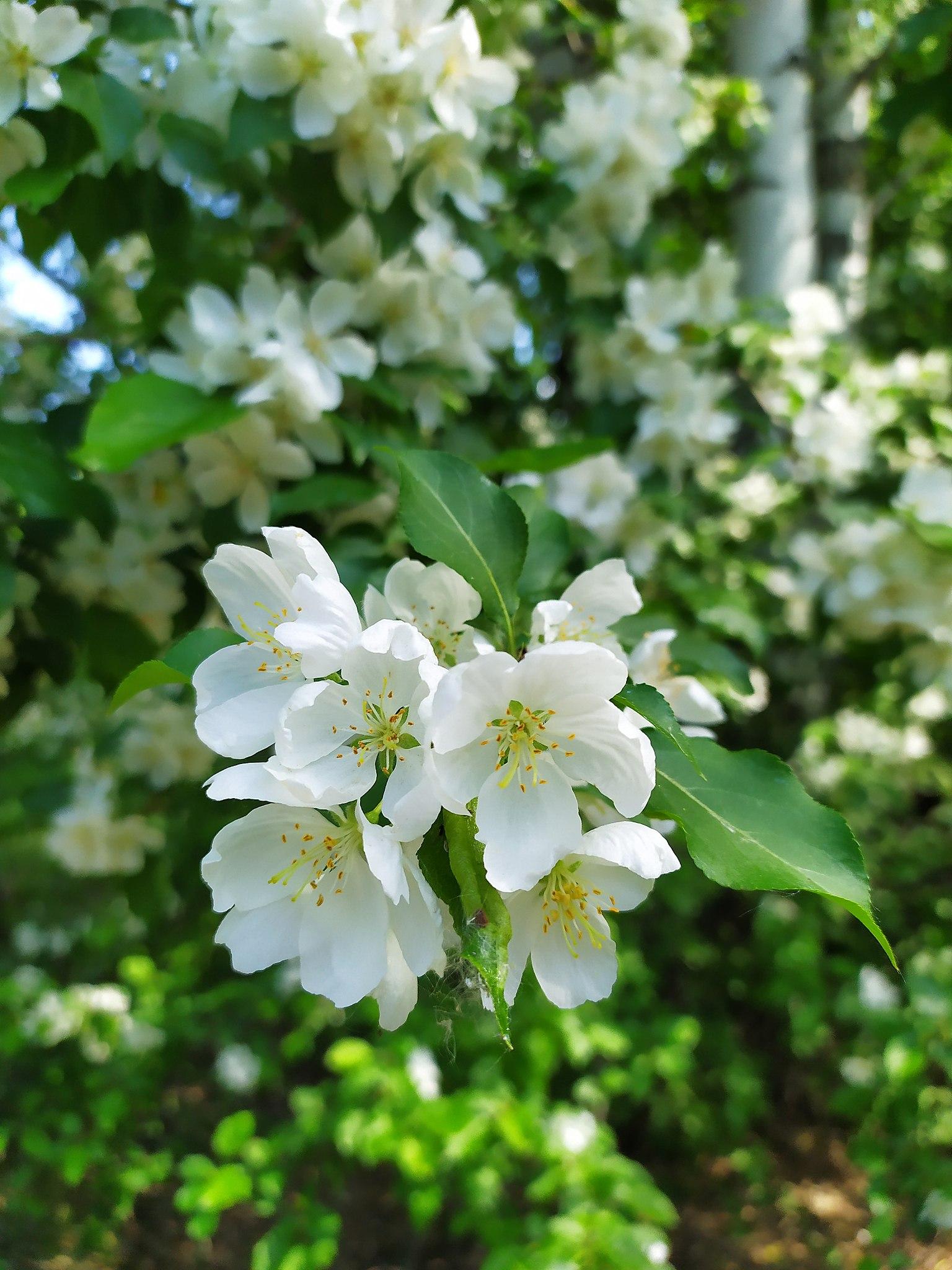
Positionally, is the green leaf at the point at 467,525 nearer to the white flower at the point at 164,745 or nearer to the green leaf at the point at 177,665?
the green leaf at the point at 177,665

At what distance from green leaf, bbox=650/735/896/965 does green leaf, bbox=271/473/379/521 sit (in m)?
0.66

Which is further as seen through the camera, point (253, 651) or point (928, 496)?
point (928, 496)

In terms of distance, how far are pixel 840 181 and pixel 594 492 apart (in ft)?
5.83

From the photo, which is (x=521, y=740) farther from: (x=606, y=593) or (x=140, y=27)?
(x=140, y=27)

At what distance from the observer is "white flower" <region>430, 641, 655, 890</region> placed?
0.64 m

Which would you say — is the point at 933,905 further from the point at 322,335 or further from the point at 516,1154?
the point at 322,335

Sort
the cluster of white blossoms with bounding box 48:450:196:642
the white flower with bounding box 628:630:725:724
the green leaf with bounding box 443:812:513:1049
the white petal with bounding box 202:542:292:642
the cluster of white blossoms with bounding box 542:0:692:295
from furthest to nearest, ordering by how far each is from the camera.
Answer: the cluster of white blossoms with bounding box 542:0:692:295
the cluster of white blossoms with bounding box 48:450:196:642
the white flower with bounding box 628:630:725:724
the white petal with bounding box 202:542:292:642
the green leaf with bounding box 443:812:513:1049

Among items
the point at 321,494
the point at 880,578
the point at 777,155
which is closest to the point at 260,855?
the point at 321,494

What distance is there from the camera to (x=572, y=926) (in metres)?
0.79

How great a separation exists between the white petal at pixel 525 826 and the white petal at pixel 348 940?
12 centimetres

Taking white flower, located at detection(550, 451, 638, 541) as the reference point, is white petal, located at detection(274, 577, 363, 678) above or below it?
above

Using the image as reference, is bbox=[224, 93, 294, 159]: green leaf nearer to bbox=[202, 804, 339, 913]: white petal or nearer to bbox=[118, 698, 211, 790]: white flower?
bbox=[202, 804, 339, 913]: white petal

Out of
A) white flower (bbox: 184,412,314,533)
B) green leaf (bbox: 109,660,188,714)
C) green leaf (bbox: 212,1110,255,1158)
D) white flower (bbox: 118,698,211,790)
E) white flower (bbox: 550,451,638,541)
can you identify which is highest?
green leaf (bbox: 109,660,188,714)

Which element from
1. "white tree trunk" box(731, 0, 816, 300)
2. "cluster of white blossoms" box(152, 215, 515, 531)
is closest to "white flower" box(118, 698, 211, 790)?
"cluster of white blossoms" box(152, 215, 515, 531)
